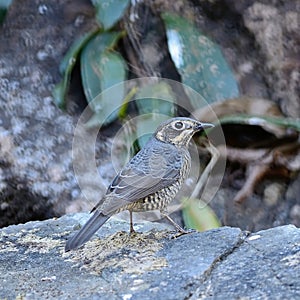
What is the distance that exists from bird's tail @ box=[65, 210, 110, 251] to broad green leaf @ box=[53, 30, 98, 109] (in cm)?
281

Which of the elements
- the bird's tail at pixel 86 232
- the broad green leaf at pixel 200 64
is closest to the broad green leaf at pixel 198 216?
the broad green leaf at pixel 200 64

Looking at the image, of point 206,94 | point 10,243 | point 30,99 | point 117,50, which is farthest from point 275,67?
point 10,243

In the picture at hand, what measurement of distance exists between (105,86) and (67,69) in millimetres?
421

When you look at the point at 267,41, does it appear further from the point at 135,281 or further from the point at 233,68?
the point at 135,281

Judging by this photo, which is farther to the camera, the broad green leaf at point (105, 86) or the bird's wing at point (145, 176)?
the broad green leaf at point (105, 86)

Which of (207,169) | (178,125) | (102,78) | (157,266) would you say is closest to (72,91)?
(102,78)

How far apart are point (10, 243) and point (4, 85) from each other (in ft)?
8.81

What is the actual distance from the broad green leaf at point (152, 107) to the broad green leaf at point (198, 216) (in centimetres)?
54

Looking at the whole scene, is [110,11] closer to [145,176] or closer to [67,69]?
[67,69]

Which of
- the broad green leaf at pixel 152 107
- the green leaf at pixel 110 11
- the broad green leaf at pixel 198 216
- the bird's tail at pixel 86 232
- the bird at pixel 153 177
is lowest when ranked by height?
the broad green leaf at pixel 198 216

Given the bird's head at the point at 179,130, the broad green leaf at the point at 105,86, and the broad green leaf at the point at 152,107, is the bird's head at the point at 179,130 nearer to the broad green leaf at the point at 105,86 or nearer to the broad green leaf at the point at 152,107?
the broad green leaf at the point at 152,107

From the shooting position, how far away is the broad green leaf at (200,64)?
229 inches

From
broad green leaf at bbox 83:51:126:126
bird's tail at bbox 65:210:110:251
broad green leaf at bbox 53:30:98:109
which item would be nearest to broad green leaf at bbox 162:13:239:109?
broad green leaf at bbox 83:51:126:126

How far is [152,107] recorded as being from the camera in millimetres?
5820
